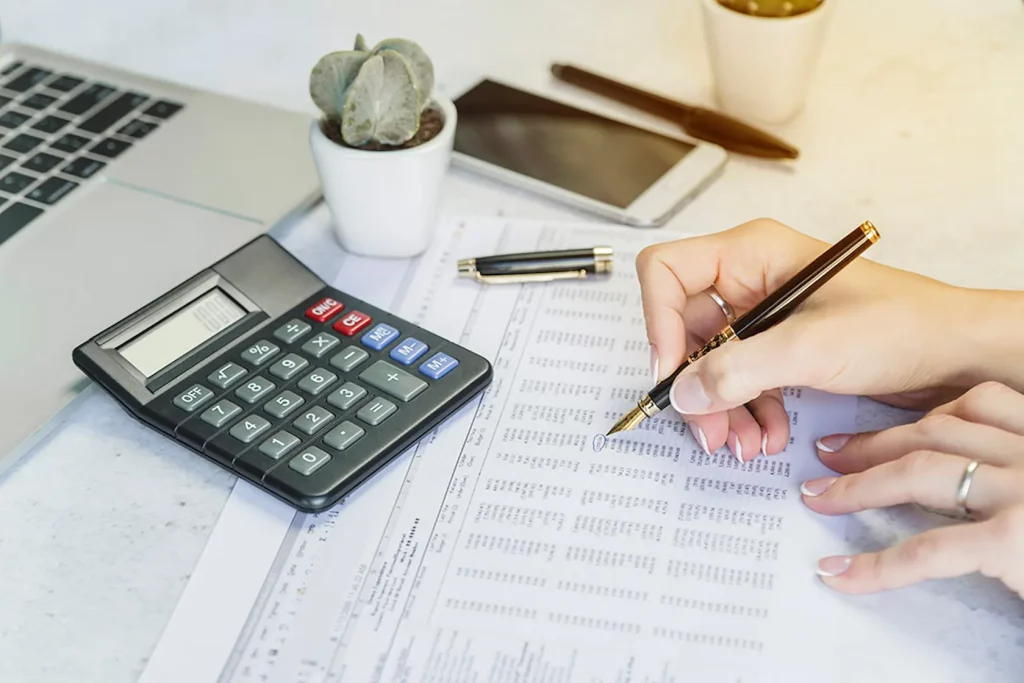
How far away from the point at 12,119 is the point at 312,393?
39 centimetres

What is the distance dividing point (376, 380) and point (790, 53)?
0.40m

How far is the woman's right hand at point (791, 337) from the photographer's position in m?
0.51

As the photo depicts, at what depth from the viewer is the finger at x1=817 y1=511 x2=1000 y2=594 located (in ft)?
1.47

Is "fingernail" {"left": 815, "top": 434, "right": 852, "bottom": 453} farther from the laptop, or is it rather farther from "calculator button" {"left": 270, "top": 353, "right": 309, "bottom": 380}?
the laptop

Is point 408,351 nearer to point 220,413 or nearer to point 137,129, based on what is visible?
point 220,413

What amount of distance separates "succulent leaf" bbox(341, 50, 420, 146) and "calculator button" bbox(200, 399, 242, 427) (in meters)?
0.18

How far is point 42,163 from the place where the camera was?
73cm

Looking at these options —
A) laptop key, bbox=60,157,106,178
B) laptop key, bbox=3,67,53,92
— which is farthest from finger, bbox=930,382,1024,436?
laptop key, bbox=3,67,53,92

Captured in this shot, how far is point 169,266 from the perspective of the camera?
66 cm

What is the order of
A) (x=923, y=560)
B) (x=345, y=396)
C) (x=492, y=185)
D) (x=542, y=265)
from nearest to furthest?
(x=923, y=560) < (x=345, y=396) < (x=542, y=265) < (x=492, y=185)

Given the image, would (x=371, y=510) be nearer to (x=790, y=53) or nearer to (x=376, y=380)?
(x=376, y=380)

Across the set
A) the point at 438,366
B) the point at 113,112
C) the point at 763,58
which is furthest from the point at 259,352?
the point at 763,58

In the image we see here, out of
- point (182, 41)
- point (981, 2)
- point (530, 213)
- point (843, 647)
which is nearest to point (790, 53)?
point (530, 213)

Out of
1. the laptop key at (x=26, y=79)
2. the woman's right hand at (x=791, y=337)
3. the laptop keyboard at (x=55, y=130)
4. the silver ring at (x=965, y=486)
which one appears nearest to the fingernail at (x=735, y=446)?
the woman's right hand at (x=791, y=337)
